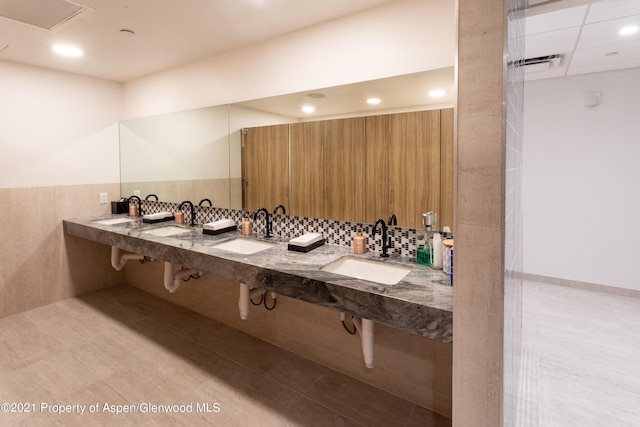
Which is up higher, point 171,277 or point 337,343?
point 171,277

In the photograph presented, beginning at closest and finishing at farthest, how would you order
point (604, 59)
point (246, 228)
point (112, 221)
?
point (246, 228), point (604, 59), point (112, 221)

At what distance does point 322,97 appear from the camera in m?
2.21

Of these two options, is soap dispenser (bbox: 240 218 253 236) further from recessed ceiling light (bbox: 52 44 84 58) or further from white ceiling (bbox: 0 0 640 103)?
recessed ceiling light (bbox: 52 44 84 58)

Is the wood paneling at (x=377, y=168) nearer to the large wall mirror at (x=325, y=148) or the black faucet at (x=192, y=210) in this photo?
the large wall mirror at (x=325, y=148)

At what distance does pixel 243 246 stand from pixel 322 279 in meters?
1.11

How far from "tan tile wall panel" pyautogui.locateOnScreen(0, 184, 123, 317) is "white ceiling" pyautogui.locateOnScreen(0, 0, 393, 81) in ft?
4.29

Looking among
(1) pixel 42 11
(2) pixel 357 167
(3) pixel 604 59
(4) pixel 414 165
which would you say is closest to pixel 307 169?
(2) pixel 357 167

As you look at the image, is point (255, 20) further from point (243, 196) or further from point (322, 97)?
point (243, 196)

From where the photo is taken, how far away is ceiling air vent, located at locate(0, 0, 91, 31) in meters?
1.96

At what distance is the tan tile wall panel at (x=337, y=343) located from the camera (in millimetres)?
1872

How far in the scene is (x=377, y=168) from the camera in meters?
2.04

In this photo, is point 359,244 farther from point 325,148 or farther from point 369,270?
point 325,148

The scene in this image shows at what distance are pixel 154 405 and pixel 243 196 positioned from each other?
154 centimetres

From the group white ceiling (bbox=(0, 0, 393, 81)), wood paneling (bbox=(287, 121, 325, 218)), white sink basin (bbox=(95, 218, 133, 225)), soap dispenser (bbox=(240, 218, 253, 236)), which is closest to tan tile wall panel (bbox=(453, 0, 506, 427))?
white ceiling (bbox=(0, 0, 393, 81))
